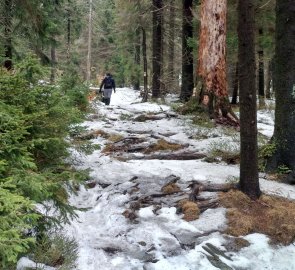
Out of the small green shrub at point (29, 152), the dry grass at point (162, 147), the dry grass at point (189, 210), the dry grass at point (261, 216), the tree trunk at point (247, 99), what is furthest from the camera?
the dry grass at point (162, 147)

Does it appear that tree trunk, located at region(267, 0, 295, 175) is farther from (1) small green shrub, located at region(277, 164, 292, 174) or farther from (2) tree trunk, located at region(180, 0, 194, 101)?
(2) tree trunk, located at region(180, 0, 194, 101)

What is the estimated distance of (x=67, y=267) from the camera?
12.4ft

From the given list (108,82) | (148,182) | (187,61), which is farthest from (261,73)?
(148,182)

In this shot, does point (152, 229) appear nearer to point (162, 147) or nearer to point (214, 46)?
point (162, 147)

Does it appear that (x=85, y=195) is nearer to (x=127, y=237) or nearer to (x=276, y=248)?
(x=127, y=237)

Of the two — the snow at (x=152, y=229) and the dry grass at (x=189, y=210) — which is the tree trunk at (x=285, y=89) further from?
the dry grass at (x=189, y=210)

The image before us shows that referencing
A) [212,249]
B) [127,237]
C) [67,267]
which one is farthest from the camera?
[127,237]

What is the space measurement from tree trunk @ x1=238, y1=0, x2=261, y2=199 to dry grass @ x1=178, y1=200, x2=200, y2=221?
2.80 ft

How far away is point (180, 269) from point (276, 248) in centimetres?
128

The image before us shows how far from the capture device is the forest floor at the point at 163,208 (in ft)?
14.1

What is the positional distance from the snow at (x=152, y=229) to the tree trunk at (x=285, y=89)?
Answer: 2.08 ft

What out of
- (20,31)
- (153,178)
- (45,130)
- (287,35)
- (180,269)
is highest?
(20,31)

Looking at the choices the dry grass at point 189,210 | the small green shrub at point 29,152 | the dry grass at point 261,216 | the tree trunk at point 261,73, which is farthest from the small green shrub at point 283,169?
the tree trunk at point 261,73

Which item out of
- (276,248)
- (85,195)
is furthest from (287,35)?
(85,195)
